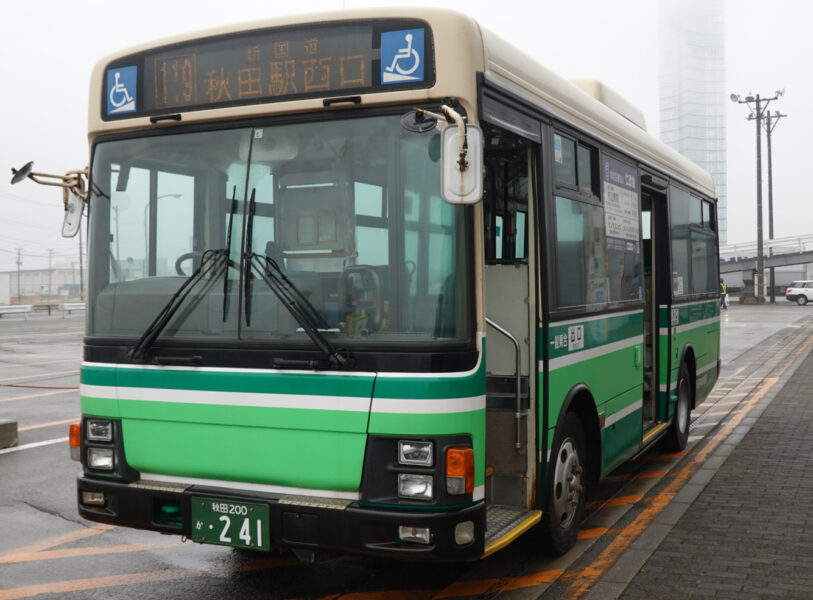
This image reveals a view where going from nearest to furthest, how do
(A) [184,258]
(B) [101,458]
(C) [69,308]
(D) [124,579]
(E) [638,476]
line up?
(A) [184,258], (B) [101,458], (D) [124,579], (E) [638,476], (C) [69,308]

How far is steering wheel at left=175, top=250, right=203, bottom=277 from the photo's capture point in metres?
4.56

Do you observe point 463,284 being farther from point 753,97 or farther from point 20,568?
point 753,97

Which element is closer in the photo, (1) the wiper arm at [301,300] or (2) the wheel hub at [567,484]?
(1) the wiper arm at [301,300]

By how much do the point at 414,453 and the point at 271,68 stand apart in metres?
2.04

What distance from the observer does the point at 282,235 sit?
4.39 meters

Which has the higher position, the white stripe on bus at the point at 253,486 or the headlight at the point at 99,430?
the headlight at the point at 99,430

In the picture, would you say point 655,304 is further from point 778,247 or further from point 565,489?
point 778,247

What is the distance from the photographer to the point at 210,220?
4555 mm

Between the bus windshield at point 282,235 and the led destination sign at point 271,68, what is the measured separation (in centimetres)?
18

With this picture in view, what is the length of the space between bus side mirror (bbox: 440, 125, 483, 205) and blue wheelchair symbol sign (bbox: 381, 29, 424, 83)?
506mm

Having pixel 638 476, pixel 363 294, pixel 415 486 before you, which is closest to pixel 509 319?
pixel 363 294

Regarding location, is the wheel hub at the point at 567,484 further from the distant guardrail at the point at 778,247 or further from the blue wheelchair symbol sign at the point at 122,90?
the distant guardrail at the point at 778,247

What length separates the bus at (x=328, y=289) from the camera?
4145 millimetres

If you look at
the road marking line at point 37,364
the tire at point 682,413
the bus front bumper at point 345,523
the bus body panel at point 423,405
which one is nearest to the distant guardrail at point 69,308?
the road marking line at point 37,364
